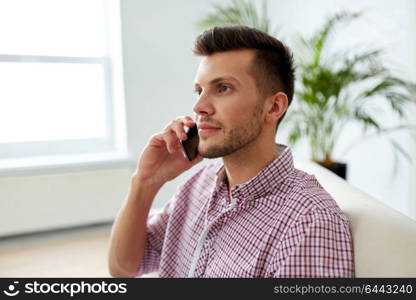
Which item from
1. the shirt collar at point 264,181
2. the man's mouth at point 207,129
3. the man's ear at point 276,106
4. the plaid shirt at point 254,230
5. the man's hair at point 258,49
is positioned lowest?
the plaid shirt at point 254,230

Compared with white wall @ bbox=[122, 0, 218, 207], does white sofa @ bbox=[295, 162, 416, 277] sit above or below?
below

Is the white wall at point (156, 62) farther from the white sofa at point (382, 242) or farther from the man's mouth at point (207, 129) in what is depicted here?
the white sofa at point (382, 242)

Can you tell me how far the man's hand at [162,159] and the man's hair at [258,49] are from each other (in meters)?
0.25

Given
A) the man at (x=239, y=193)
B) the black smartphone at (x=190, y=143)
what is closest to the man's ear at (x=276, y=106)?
the man at (x=239, y=193)

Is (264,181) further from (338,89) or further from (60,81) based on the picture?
(60,81)

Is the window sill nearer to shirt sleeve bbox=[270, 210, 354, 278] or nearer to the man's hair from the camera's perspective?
the man's hair

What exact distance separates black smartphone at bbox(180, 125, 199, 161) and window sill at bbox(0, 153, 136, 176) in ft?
6.95

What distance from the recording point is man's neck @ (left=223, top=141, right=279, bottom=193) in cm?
109

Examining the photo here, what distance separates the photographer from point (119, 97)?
3.30 meters

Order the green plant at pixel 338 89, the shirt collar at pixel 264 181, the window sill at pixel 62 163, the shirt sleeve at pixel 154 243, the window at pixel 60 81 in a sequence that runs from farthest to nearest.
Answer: the window at pixel 60 81 < the window sill at pixel 62 163 < the green plant at pixel 338 89 < the shirt sleeve at pixel 154 243 < the shirt collar at pixel 264 181

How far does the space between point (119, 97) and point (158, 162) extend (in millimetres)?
2123

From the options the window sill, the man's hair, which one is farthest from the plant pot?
the window sill

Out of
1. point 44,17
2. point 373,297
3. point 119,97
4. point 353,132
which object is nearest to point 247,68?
point 373,297

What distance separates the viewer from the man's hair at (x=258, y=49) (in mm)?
1062
